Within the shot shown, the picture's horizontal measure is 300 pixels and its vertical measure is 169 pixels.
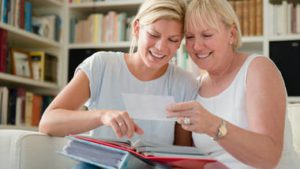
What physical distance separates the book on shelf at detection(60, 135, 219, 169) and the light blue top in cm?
39

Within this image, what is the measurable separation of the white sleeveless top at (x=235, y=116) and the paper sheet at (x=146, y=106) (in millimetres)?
155

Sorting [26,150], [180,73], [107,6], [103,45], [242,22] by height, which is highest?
[107,6]

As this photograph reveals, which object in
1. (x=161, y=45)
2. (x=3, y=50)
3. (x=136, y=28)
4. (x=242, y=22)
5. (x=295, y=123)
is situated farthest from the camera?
(x=242, y=22)

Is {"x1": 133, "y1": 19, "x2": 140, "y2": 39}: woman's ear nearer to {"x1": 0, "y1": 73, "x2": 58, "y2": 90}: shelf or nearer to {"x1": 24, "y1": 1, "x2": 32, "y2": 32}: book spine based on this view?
{"x1": 0, "y1": 73, "x2": 58, "y2": 90}: shelf

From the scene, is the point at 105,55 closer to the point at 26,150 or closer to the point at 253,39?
the point at 26,150

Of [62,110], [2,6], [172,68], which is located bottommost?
[62,110]

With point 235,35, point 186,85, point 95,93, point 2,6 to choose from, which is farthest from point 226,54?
point 2,6

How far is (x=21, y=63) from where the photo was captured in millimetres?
3229

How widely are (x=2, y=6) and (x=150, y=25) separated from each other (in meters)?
1.88

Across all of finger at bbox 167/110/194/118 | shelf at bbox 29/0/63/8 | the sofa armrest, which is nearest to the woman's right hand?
finger at bbox 167/110/194/118

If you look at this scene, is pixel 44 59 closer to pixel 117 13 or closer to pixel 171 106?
pixel 117 13

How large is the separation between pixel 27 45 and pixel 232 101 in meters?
2.54

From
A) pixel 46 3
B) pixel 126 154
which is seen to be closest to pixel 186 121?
pixel 126 154

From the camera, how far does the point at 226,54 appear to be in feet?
4.58
